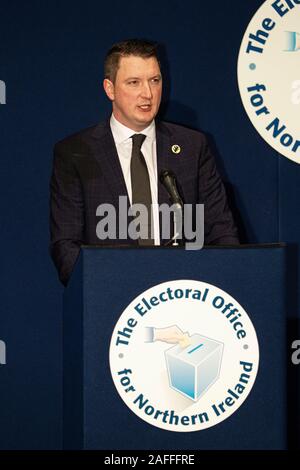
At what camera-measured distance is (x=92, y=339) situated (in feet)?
11.3

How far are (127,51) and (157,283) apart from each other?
1463 mm

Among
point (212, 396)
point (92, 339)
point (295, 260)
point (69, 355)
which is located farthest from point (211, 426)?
point (295, 260)

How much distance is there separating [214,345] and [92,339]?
395mm

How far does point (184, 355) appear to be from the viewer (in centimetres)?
347

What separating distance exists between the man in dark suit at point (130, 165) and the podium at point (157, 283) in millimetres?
1001

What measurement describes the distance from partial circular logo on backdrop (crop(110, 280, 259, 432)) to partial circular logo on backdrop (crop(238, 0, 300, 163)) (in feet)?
5.70

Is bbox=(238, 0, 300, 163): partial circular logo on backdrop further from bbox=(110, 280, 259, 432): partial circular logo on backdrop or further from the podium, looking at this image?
bbox=(110, 280, 259, 432): partial circular logo on backdrop

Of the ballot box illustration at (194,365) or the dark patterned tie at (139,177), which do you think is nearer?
the ballot box illustration at (194,365)

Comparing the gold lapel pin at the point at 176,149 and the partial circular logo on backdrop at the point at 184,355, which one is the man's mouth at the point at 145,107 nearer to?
the gold lapel pin at the point at 176,149

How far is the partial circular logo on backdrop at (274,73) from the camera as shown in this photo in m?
5.02
